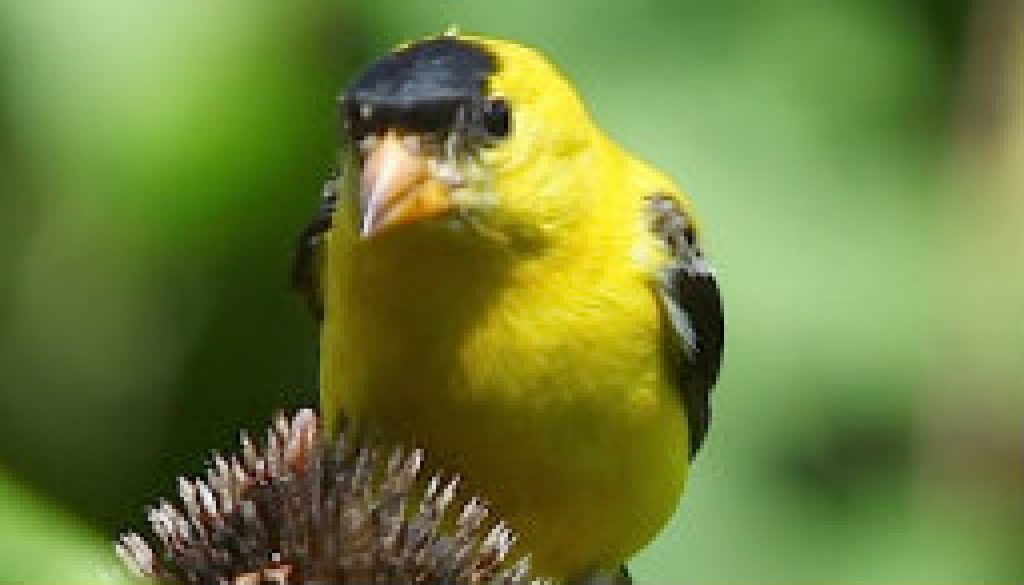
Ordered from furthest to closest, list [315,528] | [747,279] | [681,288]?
1. [747,279]
2. [681,288]
3. [315,528]

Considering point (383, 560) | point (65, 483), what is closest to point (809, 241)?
point (65, 483)

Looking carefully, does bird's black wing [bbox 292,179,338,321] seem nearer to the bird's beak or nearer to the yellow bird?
the yellow bird

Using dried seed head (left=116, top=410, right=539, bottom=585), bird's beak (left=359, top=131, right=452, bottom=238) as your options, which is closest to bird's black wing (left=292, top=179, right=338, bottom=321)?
bird's beak (left=359, top=131, right=452, bottom=238)

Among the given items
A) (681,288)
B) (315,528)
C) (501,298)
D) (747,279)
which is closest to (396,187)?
(501,298)

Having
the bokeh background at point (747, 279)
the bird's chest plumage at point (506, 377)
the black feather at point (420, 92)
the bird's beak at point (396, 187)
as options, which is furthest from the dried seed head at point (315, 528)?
the bokeh background at point (747, 279)

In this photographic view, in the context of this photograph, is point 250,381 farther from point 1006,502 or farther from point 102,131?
point 1006,502

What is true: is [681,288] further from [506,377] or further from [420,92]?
[420,92]

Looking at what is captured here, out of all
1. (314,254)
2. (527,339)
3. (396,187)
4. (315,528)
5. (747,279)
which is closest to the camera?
(315,528)

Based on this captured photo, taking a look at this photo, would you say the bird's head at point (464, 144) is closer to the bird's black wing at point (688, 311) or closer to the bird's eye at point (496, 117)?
the bird's eye at point (496, 117)

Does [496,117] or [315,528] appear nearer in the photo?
[315,528]
